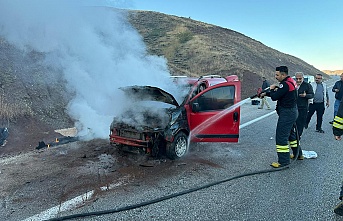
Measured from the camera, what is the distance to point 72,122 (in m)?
10.1

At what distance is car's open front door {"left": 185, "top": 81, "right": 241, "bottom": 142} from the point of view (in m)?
5.49

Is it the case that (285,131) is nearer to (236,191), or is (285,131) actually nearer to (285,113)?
(285,113)

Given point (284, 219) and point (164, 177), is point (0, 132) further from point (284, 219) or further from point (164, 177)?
point (284, 219)

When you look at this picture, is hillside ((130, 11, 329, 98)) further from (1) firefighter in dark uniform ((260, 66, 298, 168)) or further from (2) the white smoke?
(1) firefighter in dark uniform ((260, 66, 298, 168))

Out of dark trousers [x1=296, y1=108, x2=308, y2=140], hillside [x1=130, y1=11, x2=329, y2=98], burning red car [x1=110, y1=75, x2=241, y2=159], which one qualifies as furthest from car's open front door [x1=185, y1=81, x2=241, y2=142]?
hillside [x1=130, y1=11, x2=329, y2=98]

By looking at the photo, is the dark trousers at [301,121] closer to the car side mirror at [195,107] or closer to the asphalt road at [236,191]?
the asphalt road at [236,191]

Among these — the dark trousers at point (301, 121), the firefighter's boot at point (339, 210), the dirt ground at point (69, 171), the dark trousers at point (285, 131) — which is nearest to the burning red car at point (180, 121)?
the dirt ground at point (69, 171)

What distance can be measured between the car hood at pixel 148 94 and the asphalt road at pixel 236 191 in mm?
1269

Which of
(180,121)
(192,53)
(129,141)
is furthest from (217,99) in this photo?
(192,53)

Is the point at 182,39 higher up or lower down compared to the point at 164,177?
higher up

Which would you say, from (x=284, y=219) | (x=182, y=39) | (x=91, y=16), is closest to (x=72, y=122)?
(x=91, y=16)

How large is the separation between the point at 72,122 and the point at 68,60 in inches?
96.6

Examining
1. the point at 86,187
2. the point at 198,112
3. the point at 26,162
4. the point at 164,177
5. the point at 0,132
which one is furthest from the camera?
the point at 0,132

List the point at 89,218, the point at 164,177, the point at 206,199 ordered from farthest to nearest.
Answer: the point at 164,177 < the point at 206,199 < the point at 89,218
